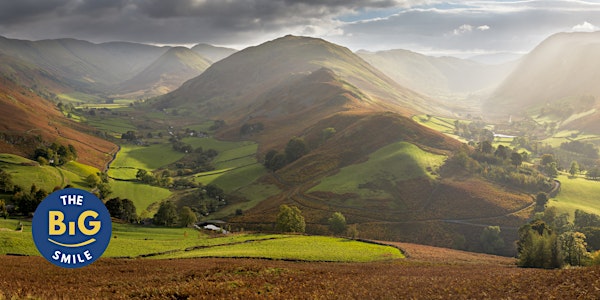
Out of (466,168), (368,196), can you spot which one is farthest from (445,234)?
(466,168)

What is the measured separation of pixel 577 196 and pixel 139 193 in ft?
500

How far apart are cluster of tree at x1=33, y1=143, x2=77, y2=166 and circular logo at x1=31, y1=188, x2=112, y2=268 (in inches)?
4848

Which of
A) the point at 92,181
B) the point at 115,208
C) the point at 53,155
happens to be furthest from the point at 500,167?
the point at 53,155

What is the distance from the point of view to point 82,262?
18.0m

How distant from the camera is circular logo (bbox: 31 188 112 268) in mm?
17641

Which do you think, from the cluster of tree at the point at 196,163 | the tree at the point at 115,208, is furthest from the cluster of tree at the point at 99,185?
the cluster of tree at the point at 196,163

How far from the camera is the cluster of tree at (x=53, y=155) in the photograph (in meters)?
120

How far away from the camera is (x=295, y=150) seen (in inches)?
6501

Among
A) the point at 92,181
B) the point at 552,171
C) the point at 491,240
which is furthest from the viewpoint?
the point at 552,171

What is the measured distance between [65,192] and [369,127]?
505 ft

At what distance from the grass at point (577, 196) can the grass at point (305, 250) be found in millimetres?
72654

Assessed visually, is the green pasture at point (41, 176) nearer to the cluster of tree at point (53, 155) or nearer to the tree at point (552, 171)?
the cluster of tree at point (53, 155)

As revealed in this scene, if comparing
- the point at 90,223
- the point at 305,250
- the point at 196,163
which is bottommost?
the point at 305,250

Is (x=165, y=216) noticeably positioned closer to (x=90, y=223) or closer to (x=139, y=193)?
(x=139, y=193)
